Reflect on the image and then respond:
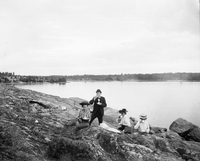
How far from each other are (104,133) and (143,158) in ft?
5.89

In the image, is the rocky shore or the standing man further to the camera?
the standing man

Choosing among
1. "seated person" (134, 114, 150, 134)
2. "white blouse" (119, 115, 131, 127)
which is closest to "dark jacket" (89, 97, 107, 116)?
"white blouse" (119, 115, 131, 127)

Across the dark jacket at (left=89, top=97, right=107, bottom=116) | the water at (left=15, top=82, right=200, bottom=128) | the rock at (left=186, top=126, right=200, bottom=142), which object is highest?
the dark jacket at (left=89, top=97, right=107, bottom=116)

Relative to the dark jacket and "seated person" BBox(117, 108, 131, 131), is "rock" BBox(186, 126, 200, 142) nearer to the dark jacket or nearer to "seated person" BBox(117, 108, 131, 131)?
"seated person" BBox(117, 108, 131, 131)

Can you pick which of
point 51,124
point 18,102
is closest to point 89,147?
point 51,124

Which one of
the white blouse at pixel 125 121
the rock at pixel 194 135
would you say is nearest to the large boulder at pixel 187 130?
the rock at pixel 194 135

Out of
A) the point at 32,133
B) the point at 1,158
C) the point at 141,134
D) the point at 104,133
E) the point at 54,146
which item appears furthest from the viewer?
Answer: the point at 141,134

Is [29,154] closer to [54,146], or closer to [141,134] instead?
[54,146]

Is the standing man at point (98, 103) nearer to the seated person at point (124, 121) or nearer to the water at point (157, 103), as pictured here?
the seated person at point (124, 121)

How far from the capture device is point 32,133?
23.7 ft

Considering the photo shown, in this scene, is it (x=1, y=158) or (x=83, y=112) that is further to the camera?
(x=83, y=112)

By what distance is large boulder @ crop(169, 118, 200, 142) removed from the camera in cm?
1803

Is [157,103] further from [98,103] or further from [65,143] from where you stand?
[65,143]

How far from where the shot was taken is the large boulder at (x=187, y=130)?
59.2 feet
